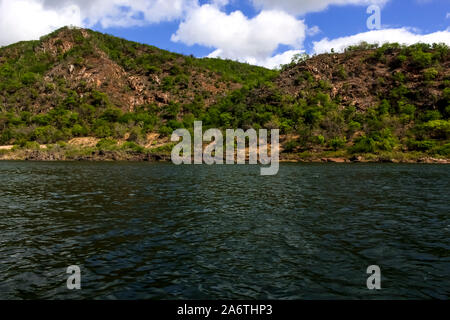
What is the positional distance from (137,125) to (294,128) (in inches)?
2090

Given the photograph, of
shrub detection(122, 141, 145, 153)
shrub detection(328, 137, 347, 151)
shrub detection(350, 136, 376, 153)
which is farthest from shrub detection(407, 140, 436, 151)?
shrub detection(122, 141, 145, 153)

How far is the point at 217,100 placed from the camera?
455 feet

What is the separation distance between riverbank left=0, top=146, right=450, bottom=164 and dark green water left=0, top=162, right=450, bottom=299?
52.3 meters

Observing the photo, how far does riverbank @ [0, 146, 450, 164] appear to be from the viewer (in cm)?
7419

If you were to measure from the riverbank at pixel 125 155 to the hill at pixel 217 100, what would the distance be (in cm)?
59

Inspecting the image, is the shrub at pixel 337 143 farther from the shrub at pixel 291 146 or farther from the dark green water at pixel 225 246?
the dark green water at pixel 225 246

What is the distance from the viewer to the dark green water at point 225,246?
31.6ft

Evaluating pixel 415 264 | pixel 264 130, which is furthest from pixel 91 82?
pixel 415 264

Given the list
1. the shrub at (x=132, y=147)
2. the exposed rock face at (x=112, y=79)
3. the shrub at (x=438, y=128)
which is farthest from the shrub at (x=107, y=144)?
the shrub at (x=438, y=128)

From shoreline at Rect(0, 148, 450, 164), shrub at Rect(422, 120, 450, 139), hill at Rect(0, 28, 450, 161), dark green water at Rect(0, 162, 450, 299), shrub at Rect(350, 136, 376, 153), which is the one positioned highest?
hill at Rect(0, 28, 450, 161)

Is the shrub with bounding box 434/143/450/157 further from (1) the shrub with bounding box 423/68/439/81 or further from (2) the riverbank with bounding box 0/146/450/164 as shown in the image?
(1) the shrub with bounding box 423/68/439/81

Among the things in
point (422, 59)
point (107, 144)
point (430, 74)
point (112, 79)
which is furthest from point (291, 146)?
point (112, 79)
